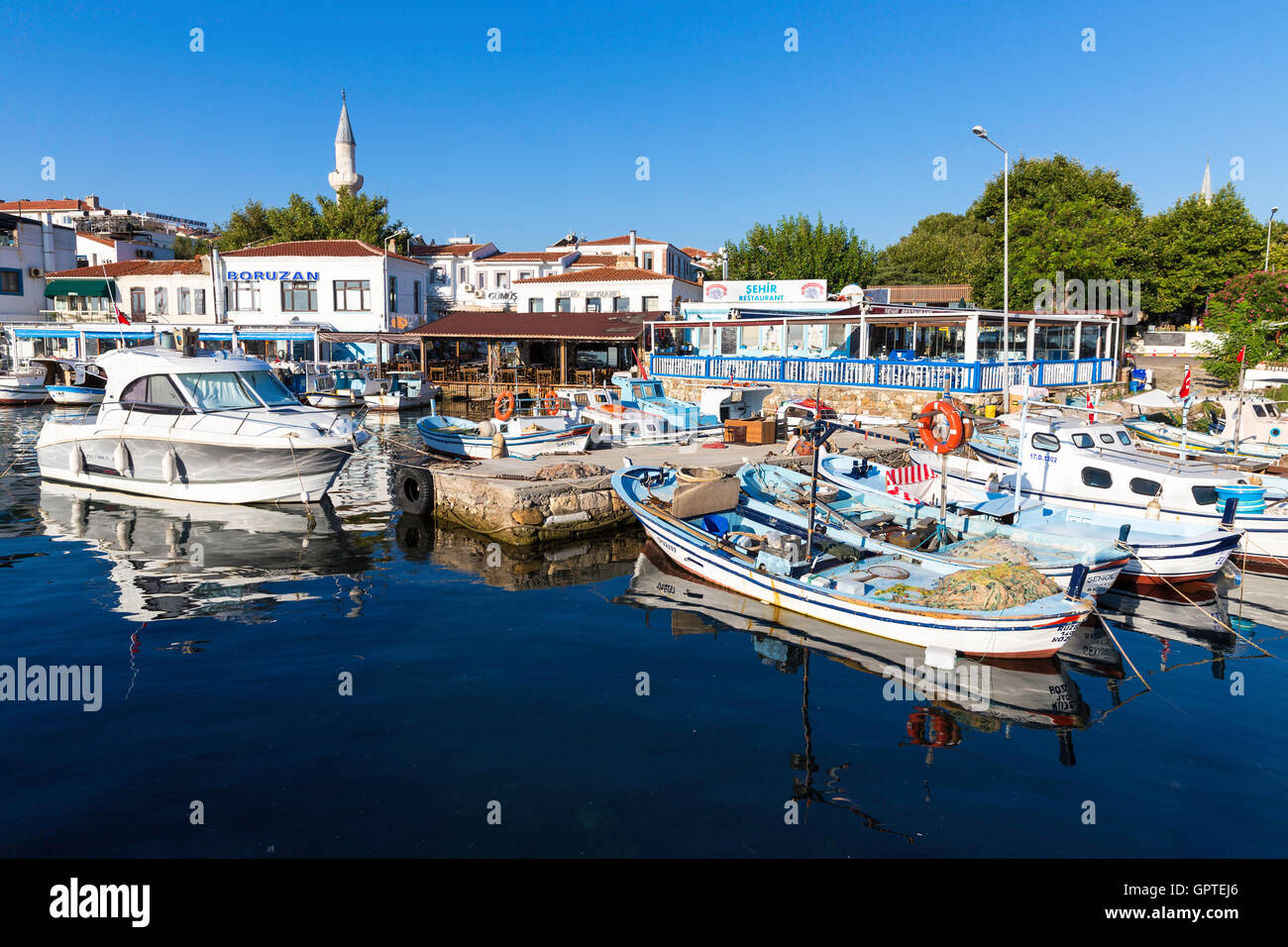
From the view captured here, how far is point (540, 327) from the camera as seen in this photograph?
43.2 metres

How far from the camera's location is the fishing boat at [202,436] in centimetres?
1877

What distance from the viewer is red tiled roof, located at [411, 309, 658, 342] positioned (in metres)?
40.4

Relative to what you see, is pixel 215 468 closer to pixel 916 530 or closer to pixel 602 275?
pixel 916 530

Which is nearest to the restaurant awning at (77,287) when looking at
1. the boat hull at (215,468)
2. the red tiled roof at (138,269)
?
the red tiled roof at (138,269)

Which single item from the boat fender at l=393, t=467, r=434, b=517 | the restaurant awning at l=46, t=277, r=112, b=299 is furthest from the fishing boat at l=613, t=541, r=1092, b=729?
the restaurant awning at l=46, t=277, r=112, b=299

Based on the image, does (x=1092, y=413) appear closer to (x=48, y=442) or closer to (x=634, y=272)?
(x=48, y=442)

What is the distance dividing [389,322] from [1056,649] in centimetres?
4726

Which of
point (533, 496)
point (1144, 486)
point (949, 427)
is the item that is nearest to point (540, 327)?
point (533, 496)

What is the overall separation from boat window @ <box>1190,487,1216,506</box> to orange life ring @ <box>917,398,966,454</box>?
597cm

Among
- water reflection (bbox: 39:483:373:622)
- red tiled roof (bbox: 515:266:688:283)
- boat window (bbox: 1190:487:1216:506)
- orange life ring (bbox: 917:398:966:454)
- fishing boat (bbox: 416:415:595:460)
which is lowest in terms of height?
water reflection (bbox: 39:483:373:622)

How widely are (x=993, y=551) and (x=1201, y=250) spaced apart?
5117 centimetres

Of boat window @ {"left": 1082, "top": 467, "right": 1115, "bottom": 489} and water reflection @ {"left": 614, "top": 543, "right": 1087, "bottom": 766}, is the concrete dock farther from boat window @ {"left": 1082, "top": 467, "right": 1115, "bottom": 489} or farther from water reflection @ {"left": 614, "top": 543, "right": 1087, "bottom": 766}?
boat window @ {"left": 1082, "top": 467, "right": 1115, "bottom": 489}
